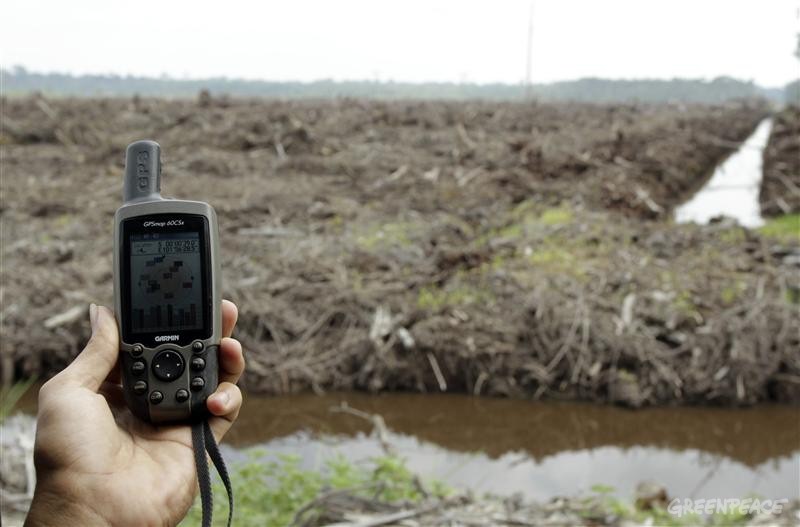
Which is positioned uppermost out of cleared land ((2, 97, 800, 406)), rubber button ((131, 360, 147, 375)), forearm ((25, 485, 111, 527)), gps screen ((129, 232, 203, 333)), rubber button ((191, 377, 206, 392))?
gps screen ((129, 232, 203, 333))

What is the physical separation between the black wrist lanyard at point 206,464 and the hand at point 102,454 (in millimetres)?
36

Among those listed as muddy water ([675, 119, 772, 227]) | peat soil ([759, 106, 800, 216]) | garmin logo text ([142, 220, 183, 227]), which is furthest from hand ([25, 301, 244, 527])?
peat soil ([759, 106, 800, 216])

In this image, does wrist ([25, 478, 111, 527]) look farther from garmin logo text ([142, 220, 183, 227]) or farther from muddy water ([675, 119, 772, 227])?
muddy water ([675, 119, 772, 227])

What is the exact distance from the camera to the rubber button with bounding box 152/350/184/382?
4.58ft

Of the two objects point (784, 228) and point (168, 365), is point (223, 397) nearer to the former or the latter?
point (168, 365)

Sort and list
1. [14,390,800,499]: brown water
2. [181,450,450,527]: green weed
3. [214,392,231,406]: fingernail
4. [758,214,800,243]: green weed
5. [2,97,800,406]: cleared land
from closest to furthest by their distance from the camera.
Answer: [214,392,231,406]: fingernail < [181,450,450,527]: green weed < [14,390,800,499]: brown water < [2,97,800,406]: cleared land < [758,214,800,243]: green weed

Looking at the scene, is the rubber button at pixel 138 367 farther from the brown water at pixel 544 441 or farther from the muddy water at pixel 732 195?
the muddy water at pixel 732 195

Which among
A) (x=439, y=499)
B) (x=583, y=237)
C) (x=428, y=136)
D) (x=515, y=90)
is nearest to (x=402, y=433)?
(x=439, y=499)

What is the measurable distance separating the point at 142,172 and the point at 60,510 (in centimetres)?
60

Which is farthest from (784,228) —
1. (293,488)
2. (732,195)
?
(293,488)

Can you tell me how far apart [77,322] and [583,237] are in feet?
14.8

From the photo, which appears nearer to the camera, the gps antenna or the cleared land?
the gps antenna

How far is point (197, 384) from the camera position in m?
1.39

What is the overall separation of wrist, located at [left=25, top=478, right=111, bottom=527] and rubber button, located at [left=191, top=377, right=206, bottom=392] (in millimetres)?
240
